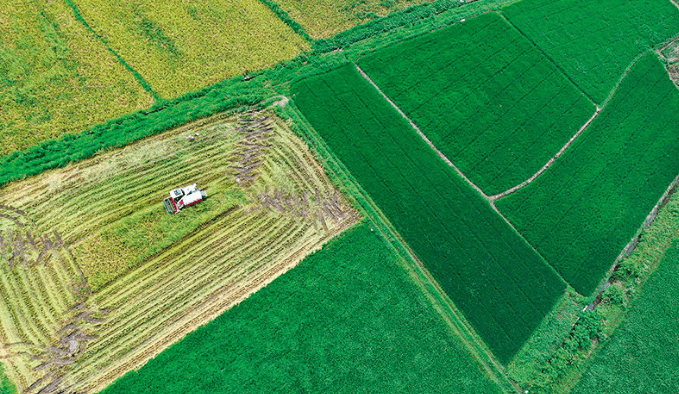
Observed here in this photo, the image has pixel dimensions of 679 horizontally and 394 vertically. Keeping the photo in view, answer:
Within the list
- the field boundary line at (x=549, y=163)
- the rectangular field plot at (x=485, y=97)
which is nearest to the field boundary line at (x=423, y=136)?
the rectangular field plot at (x=485, y=97)

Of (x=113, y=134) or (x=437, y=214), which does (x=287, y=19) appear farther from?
(x=437, y=214)

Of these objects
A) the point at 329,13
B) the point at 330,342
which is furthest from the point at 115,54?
the point at 330,342

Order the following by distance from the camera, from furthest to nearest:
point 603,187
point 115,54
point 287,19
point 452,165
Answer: point 287,19
point 603,187
point 452,165
point 115,54

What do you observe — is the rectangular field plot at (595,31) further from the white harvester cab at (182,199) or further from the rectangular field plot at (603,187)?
the white harvester cab at (182,199)

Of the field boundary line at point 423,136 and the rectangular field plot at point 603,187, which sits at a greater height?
the field boundary line at point 423,136

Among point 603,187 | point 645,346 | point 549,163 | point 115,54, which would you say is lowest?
point 645,346

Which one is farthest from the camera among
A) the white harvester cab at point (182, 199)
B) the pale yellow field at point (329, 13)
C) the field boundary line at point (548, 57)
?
the field boundary line at point (548, 57)

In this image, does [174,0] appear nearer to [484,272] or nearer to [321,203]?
[321,203]
